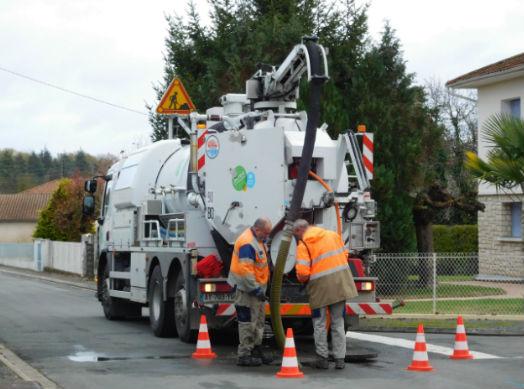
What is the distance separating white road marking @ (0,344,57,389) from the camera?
1091 cm

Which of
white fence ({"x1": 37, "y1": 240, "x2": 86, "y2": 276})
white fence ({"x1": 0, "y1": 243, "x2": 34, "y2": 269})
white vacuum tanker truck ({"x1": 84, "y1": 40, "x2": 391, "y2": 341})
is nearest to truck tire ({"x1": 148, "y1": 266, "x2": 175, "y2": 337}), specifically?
white vacuum tanker truck ({"x1": 84, "y1": 40, "x2": 391, "y2": 341})

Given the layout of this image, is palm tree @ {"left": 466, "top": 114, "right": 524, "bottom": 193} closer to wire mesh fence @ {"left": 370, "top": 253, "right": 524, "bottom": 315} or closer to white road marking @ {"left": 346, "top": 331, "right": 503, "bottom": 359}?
wire mesh fence @ {"left": 370, "top": 253, "right": 524, "bottom": 315}

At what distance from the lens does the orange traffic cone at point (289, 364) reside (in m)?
11.5

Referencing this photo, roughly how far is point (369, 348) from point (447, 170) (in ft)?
→ 118

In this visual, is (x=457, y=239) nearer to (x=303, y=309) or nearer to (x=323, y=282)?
(x=303, y=309)

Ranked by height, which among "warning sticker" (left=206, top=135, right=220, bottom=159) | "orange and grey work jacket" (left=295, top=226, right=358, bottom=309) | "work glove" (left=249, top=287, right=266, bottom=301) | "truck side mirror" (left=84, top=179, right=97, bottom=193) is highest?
"warning sticker" (left=206, top=135, right=220, bottom=159)

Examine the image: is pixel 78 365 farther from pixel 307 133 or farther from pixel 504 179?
pixel 504 179

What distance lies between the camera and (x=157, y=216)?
17406 mm

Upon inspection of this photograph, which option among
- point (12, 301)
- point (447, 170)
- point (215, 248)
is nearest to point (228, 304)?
point (215, 248)

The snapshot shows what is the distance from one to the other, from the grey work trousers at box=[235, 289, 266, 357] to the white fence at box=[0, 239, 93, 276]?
26531mm

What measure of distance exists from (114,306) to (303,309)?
7067 mm

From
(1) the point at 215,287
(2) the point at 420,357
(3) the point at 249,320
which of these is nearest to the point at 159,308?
(1) the point at 215,287

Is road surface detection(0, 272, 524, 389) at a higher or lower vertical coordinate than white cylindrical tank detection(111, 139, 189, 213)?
lower

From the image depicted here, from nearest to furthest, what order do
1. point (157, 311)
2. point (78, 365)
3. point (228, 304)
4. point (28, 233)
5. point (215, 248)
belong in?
point (78, 365), point (228, 304), point (215, 248), point (157, 311), point (28, 233)
